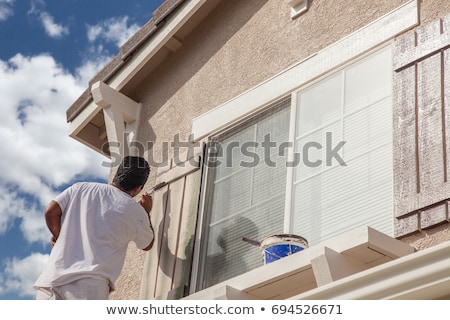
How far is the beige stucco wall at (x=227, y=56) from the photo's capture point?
240 inches

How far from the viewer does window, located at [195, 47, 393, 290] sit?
524 centimetres

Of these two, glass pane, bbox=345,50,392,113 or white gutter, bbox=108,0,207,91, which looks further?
white gutter, bbox=108,0,207,91

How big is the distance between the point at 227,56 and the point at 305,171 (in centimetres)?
150

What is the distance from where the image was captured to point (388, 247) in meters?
4.39

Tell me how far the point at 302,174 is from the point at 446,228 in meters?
1.32

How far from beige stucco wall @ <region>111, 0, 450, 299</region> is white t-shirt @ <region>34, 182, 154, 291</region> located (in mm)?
854

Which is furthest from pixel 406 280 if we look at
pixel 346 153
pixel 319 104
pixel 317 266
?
pixel 319 104

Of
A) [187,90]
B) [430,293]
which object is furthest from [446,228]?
[187,90]

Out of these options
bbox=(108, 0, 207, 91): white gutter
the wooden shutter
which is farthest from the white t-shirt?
bbox=(108, 0, 207, 91): white gutter

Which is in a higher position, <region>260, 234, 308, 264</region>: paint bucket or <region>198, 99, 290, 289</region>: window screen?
<region>198, 99, 290, 289</region>: window screen

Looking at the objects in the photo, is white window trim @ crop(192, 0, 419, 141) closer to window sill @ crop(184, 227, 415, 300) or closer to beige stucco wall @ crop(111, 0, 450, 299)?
beige stucco wall @ crop(111, 0, 450, 299)

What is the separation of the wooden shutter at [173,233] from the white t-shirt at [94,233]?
335 mm

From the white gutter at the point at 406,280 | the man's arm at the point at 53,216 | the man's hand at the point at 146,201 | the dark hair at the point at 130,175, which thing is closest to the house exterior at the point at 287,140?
the white gutter at the point at 406,280
